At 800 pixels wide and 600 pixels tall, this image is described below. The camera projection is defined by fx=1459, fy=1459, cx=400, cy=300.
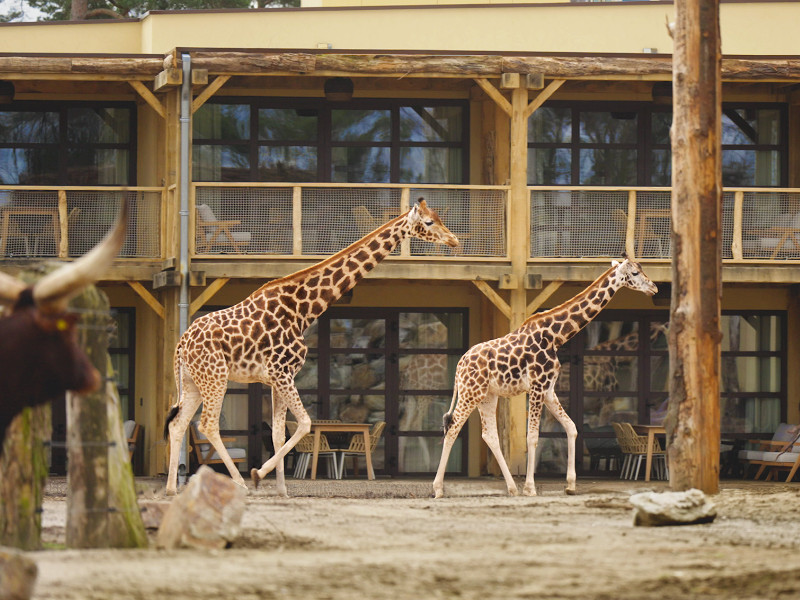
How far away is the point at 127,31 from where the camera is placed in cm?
2267

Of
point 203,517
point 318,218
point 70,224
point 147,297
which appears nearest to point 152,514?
point 203,517

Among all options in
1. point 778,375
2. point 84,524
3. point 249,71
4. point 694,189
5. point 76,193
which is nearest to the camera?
point 84,524

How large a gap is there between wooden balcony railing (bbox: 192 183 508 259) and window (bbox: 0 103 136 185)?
2760 millimetres

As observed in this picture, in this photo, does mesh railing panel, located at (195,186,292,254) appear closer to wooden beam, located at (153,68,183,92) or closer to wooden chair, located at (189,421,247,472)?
wooden beam, located at (153,68,183,92)

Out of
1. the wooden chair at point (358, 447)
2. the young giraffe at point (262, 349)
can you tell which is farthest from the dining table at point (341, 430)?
the young giraffe at point (262, 349)

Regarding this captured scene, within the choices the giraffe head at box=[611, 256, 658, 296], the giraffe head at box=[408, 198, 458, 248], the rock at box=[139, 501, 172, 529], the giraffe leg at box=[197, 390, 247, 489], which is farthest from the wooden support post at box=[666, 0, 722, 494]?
the rock at box=[139, 501, 172, 529]

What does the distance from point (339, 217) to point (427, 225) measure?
319 cm

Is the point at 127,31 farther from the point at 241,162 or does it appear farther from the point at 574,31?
the point at 574,31

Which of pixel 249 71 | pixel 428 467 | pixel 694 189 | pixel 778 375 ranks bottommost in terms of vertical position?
pixel 428 467

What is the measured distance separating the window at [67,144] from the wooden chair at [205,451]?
426 cm

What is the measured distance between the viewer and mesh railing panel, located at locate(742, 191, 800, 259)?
19766 millimetres

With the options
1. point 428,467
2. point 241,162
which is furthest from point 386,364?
point 241,162

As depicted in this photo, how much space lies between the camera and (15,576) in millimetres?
7195

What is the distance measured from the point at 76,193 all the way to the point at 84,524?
11.1 m
